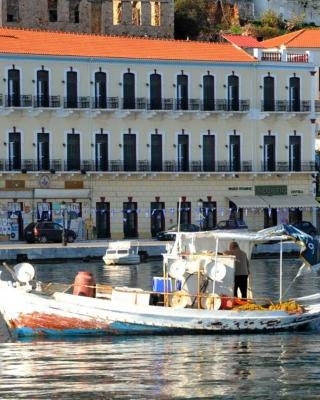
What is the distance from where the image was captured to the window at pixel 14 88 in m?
71.2

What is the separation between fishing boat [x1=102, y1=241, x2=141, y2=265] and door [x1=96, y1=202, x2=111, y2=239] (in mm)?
9160

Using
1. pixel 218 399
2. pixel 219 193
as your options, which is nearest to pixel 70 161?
pixel 219 193

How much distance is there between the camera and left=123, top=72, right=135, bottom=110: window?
73.7 metres

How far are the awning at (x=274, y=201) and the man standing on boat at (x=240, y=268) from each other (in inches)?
1511

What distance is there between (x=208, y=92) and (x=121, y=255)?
1623 centimetres

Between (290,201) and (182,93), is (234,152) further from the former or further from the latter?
(182,93)

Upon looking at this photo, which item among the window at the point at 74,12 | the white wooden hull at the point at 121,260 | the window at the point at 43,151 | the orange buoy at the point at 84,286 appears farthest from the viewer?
the window at the point at 74,12

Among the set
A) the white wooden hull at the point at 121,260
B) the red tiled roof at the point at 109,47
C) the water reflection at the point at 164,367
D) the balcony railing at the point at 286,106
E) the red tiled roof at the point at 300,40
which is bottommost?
the white wooden hull at the point at 121,260

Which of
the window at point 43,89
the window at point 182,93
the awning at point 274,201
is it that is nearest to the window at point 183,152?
the window at point 182,93

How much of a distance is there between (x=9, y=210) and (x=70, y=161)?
161 inches

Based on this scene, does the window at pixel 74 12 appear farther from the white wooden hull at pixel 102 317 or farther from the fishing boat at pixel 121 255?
the white wooden hull at pixel 102 317

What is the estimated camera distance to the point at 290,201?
7619 centimetres

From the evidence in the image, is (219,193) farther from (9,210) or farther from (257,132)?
(9,210)

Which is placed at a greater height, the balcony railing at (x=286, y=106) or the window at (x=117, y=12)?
the window at (x=117, y=12)
